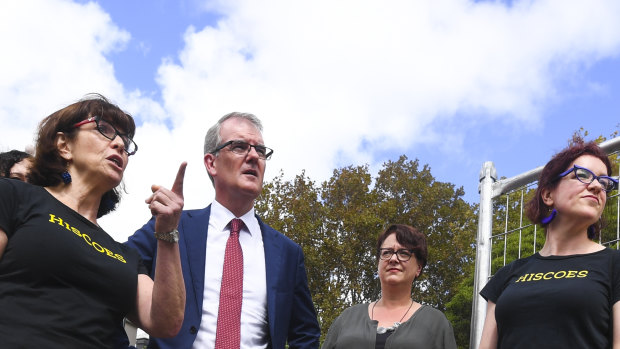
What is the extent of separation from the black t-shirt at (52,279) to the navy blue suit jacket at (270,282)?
2.11 feet

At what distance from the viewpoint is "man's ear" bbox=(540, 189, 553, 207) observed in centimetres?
375

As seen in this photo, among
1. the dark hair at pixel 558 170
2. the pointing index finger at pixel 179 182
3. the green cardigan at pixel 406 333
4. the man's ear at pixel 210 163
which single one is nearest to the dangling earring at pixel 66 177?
the pointing index finger at pixel 179 182

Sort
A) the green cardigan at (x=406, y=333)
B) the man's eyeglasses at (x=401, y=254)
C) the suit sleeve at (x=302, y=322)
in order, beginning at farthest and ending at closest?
the man's eyeglasses at (x=401, y=254) → the green cardigan at (x=406, y=333) → the suit sleeve at (x=302, y=322)

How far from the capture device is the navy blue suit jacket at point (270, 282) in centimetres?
342

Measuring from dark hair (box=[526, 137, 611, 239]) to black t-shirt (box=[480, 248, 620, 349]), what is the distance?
315 mm

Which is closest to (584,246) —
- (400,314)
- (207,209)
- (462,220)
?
(400,314)

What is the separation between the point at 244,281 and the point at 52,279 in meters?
1.28

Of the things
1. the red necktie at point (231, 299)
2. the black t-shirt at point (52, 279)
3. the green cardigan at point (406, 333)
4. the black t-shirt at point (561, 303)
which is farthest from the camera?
the green cardigan at point (406, 333)

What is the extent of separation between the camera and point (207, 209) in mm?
3959

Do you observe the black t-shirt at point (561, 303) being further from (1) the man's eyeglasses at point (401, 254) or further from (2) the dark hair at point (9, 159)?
(2) the dark hair at point (9, 159)

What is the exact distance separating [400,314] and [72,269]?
2.71m

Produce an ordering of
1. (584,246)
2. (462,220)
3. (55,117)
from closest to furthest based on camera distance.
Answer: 1. (55,117)
2. (584,246)
3. (462,220)

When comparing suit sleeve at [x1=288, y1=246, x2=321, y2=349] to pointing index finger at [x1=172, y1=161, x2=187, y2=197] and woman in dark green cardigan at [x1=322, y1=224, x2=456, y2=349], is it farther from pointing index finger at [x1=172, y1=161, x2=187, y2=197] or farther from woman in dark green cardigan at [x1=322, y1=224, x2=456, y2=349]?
pointing index finger at [x1=172, y1=161, x2=187, y2=197]

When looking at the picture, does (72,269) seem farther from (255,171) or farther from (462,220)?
(462,220)
